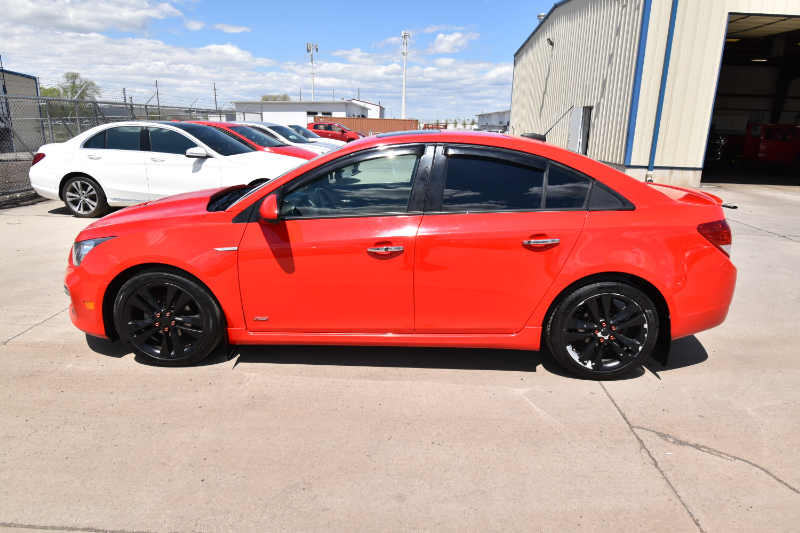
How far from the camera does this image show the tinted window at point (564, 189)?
337cm

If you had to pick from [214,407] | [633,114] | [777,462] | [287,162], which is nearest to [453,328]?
[214,407]

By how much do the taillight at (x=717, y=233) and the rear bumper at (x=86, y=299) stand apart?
4.02 m

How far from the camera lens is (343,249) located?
3.31 metres

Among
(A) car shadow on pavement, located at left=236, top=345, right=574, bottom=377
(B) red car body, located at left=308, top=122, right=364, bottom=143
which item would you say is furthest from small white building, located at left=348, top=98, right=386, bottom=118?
(A) car shadow on pavement, located at left=236, top=345, right=574, bottom=377

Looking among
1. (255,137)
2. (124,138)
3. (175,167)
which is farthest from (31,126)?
(175,167)

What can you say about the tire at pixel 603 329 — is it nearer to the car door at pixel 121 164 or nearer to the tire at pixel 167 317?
the tire at pixel 167 317

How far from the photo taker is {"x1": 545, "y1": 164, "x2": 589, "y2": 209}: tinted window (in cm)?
337

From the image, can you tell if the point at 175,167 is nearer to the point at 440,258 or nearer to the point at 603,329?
the point at 440,258

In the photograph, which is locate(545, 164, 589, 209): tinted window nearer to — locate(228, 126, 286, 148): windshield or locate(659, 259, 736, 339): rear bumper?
locate(659, 259, 736, 339): rear bumper

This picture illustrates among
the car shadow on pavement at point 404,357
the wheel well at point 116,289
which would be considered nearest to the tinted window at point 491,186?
the car shadow on pavement at point 404,357

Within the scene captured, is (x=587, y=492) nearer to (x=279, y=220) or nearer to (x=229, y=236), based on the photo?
(x=279, y=220)

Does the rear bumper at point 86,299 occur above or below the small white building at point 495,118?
below

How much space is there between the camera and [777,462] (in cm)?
276

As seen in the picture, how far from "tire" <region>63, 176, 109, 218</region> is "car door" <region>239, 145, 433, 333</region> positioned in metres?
7.02
